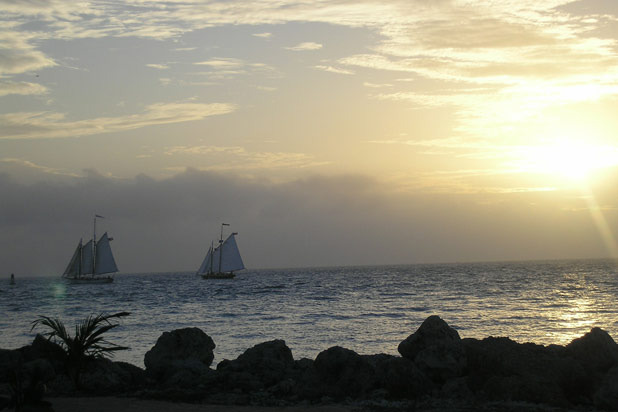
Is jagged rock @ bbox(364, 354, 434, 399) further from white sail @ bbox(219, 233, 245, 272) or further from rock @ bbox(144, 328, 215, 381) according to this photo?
white sail @ bbox(219, 233, 245, 272)

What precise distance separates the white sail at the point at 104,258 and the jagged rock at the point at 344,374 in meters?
101

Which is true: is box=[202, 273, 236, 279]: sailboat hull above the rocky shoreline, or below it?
below

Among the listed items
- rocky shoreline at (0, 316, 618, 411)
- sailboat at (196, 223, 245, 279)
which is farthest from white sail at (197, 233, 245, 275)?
rocky shoreline at (0, 316, 618, 411)

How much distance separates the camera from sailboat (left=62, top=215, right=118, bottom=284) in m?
112

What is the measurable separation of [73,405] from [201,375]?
284 centimetres

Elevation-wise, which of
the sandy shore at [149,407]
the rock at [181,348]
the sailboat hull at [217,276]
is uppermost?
the rock at [181,348]

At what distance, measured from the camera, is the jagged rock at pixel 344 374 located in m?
12.6

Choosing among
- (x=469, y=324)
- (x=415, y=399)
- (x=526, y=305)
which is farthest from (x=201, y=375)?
(x=526, y=305)

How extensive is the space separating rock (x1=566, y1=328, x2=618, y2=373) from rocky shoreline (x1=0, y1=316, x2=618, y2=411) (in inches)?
0.8

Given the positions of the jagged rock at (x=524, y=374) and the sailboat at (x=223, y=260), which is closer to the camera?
the jagged rock at (x=524, y=374)

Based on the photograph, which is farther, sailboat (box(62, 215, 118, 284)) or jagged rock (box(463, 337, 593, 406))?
sailboat (box(62, 215, 118, 284))

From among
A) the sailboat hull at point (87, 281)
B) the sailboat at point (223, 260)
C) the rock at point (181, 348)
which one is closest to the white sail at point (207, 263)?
the sailboat at point (223, 260)

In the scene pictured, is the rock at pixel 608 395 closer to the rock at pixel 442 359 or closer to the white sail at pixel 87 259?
the rock at pixel 442 359

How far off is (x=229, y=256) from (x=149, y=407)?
119 meters
